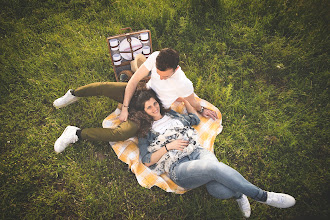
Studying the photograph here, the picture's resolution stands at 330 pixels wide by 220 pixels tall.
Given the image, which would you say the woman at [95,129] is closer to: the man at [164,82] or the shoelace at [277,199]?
the man at [164,82]

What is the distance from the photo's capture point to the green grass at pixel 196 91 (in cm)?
333

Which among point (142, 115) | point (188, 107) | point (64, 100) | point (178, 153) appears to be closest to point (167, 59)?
point (142, 115)

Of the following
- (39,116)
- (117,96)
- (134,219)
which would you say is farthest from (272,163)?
(39,116)

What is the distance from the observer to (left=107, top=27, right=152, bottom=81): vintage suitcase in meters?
4.06

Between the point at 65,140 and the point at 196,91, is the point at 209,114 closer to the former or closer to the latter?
the point at 196,91

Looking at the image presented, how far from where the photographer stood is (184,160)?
3.29 m

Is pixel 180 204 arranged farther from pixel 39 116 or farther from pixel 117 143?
pixel 39 116

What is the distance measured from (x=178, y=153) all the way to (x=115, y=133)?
108 cm

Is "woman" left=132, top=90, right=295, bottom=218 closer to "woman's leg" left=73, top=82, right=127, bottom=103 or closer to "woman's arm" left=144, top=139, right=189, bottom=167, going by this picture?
"woman's arm" left=144, top=139, right=189, bottom=167

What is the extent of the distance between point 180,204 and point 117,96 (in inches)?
86.1

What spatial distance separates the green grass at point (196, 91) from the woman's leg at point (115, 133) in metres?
0.40

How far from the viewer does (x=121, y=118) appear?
3643mm

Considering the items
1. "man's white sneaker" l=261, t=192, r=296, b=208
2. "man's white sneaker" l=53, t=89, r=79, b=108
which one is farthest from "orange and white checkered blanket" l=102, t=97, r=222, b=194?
"man's white sneaker" l=261, t=192, r=296, b=208

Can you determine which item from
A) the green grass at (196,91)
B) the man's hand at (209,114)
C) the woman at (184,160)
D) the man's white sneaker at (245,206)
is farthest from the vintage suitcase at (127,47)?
the man's white sneaker at (245,206)
